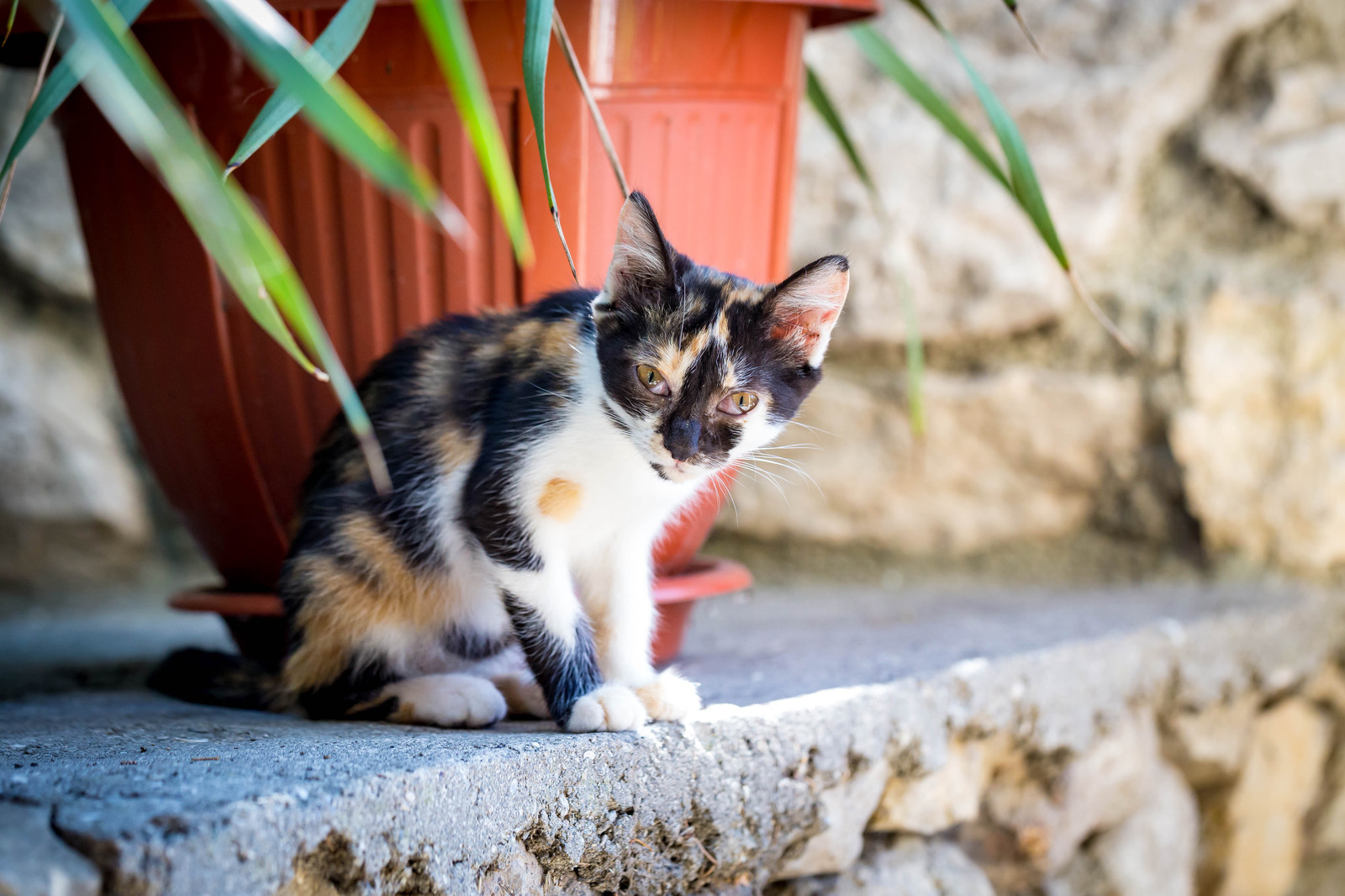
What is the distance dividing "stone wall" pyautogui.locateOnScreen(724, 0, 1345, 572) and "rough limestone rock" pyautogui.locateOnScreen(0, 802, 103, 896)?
4.69 feet

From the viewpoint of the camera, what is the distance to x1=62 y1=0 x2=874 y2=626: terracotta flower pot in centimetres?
137

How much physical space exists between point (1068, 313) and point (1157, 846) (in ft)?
3.18

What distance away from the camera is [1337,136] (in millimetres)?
2074

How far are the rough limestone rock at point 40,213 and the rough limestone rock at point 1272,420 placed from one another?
2.06 meters

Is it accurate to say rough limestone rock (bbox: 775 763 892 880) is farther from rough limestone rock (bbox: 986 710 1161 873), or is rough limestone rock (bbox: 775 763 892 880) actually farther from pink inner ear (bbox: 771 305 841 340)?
pink inner ear (bbox: 771 305 841 340)

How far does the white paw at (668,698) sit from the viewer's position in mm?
1221

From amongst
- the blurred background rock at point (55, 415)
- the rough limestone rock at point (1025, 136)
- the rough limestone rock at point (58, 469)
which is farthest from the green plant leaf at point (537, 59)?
the rough limestone rock at point (58, 469)

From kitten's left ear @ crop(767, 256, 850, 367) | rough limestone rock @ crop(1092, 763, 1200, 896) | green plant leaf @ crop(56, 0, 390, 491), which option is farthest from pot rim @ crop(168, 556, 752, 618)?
green plant leaf @ crop(56, 0, 390, 491)

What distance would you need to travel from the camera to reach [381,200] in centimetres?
141

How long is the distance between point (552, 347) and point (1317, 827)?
183cm

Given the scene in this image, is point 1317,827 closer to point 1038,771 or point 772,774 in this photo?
point 1038,771

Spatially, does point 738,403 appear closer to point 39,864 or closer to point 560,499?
point 560,499

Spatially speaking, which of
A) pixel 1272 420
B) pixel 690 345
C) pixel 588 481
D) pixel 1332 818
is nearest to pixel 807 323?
pixel 690 345

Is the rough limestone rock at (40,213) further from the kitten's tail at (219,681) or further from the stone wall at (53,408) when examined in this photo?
the kitten's tail at (219,681)
